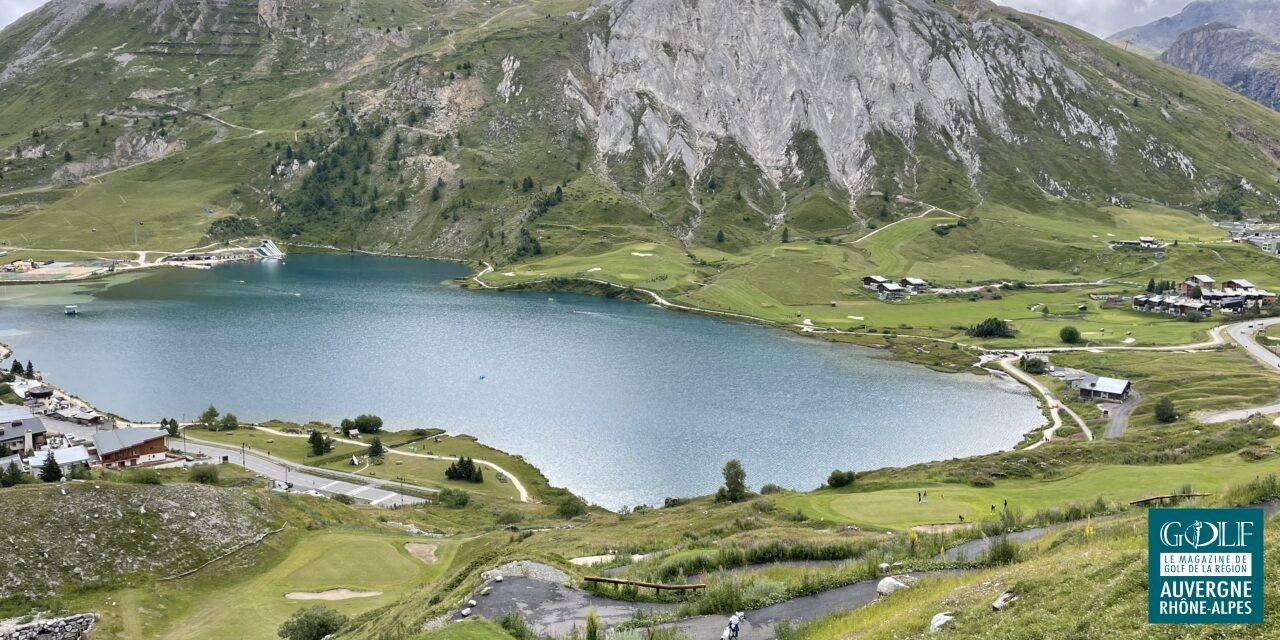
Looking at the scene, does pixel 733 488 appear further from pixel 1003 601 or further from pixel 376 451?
pixel 1003 601

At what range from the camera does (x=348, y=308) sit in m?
164

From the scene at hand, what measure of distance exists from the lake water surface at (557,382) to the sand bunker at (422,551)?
79.4 ft

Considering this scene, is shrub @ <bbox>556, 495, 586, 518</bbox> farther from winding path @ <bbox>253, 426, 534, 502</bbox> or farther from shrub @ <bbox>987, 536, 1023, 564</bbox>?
shrub @ <bbox>987, 536, 1023, 564</bbox>

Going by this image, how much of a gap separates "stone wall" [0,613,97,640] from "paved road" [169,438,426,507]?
32.8 meters

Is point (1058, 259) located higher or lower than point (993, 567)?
higher

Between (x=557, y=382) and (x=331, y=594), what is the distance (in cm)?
6934

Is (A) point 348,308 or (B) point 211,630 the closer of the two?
(B) point 211,630

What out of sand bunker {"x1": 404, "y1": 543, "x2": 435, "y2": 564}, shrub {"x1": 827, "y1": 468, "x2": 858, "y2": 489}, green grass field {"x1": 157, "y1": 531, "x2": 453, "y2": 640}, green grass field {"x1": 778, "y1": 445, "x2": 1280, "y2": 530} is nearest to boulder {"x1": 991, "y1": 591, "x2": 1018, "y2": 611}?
green grass field {"x1": 778, "y1": 445, "x2": 1280, "y2": 530}

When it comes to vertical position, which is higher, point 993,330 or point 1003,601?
point 1003,601

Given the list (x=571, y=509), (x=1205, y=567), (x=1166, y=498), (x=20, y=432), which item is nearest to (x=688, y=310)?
(x=571, y=509)

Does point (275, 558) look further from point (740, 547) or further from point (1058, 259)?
point (1058, 259)

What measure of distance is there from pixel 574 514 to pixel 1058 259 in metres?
172

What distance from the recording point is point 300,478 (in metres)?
76.0

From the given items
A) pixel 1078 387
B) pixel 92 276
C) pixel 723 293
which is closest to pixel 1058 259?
pixel 723 293
